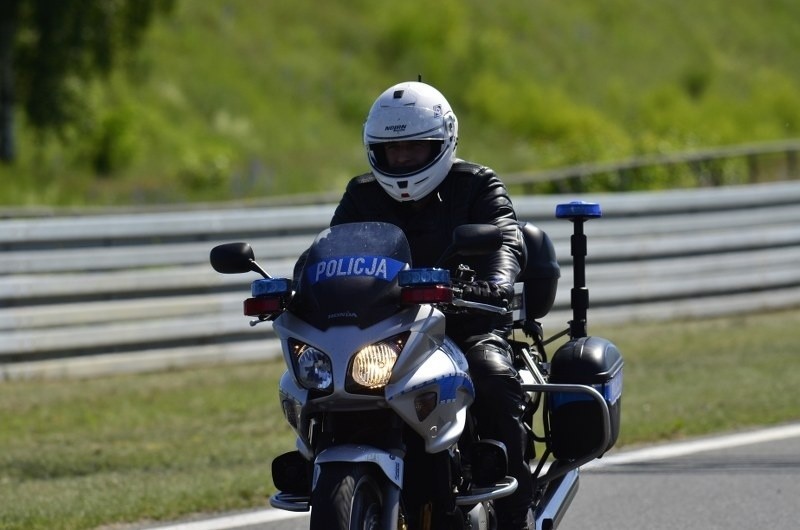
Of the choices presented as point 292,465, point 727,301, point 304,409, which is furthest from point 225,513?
point 727,301

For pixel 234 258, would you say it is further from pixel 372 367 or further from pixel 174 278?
pixel 174 278

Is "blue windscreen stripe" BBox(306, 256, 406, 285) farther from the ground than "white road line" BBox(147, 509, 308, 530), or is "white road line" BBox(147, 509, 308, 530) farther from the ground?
"blue windscreen stripe" BBox(306, 256, 406, 285)

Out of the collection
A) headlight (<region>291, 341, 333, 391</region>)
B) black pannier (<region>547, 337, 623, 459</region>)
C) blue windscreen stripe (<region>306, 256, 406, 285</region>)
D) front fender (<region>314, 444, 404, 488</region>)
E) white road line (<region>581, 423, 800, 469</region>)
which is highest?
blue windscreen stripe (<region>306, 256, 406, 285</region>)

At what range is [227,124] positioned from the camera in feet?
108

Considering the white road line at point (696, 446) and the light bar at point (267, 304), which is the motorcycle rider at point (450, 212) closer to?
the light bar at point (267, 304)

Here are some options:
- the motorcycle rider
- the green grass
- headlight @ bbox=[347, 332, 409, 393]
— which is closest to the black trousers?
the motorcycle rider

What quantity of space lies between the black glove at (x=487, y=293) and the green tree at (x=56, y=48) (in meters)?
22.7

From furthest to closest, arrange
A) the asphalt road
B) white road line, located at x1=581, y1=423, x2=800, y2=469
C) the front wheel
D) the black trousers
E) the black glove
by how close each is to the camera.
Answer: white road line, located at x1=581, y1=423, x2=800, y2=469 → the asphalt road → the black trousers → the black glove → the front wheel

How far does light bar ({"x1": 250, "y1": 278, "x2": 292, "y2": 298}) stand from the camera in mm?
5219

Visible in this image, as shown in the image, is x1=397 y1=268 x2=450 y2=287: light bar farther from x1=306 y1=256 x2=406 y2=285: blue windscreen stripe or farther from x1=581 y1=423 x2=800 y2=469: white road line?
x1=581 y1=423 x2=800 y2=469: white road line

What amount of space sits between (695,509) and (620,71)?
39369 mm

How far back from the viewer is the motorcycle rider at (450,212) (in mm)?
5656

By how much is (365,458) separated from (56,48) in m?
23.8

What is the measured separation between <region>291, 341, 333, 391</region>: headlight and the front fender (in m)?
0.20
